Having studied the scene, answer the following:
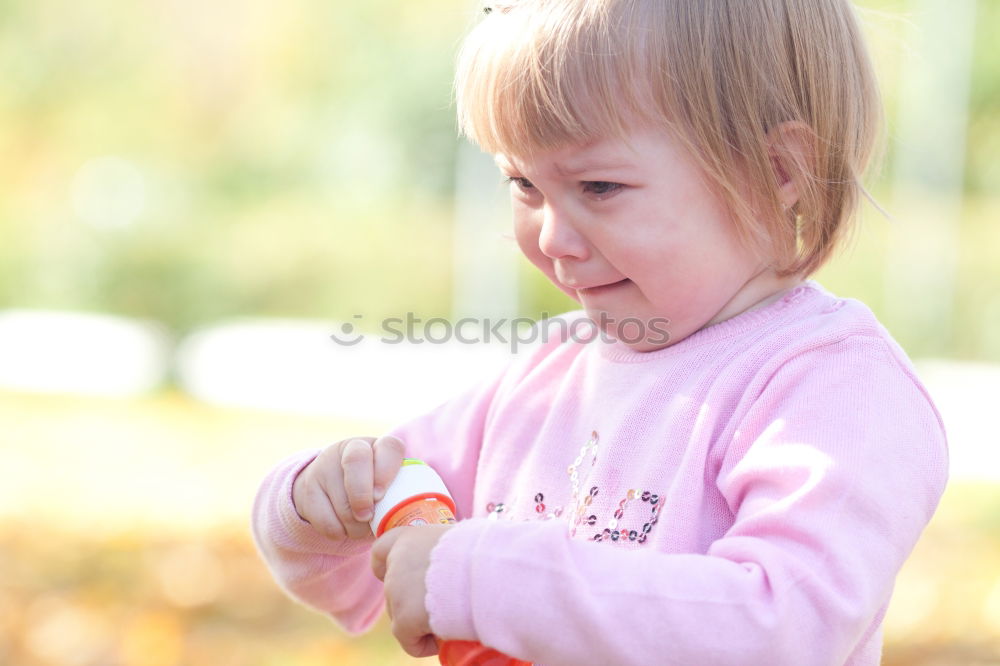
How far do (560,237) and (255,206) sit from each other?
8.71 metres

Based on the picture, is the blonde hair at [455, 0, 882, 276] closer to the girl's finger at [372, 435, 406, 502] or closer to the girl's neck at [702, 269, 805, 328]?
the girl's neck at [702, 269, 805, 328]

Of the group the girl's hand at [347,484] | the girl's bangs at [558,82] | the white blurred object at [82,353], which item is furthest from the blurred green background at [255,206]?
the girl's bangs at [558,82]

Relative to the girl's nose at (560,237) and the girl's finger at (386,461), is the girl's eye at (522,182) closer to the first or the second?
the girl's nose at (560,237)

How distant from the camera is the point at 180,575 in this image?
12.7 feet

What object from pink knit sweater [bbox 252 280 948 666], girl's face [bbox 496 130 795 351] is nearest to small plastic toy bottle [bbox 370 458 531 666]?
pink knit sweater [bbox 252 280 948 666]

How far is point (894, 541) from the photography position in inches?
49.0

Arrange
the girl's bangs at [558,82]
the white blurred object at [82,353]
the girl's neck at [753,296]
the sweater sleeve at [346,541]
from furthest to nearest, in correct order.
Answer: the white blurred object at [82,353], the sweater sleeve at [346,541], the girl's neck at [753,296], the girl's bangs at [558,82]

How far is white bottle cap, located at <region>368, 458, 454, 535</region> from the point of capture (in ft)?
4.83

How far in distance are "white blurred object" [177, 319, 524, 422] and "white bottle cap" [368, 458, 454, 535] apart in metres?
5.69

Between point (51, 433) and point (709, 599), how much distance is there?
5.79 meters

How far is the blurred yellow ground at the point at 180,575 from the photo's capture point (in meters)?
3.28

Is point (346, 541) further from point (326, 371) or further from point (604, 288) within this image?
point (326, 371)

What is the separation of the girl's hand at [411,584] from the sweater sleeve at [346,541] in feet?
1.03

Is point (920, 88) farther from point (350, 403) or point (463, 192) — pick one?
point (350, 403)
